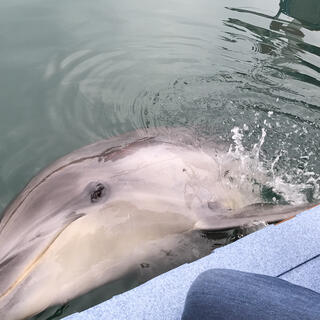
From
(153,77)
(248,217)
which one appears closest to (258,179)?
(248,217)

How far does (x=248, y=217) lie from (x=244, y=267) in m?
0.69

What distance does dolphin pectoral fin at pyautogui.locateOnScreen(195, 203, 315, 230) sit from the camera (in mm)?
2891

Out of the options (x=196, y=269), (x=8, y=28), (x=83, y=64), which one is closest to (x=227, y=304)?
(x=196, y=269)

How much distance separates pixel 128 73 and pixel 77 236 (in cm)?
349

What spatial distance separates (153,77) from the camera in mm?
5691

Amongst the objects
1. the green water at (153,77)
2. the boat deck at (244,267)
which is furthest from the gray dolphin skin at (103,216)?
the green water at (153,77)

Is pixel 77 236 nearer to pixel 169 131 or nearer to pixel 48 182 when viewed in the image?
pixel 48 182

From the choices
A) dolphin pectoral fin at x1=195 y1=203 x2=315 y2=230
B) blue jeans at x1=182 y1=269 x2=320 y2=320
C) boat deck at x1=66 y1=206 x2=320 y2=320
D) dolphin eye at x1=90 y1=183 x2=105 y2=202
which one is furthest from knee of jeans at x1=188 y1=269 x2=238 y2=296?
dolphin eye at x1=90 y1=183 x2=105 y2=202

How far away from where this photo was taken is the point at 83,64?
5809 millimetres

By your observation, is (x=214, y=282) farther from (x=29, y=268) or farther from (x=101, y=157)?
(x=101, y=157)

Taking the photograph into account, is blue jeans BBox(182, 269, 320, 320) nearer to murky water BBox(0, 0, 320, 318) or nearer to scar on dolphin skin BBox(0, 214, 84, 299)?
scar on dolphin skin BBox(0, 214, 84, 299)

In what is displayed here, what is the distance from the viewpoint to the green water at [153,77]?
4.52 meters

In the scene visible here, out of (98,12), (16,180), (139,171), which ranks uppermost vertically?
(98,12)

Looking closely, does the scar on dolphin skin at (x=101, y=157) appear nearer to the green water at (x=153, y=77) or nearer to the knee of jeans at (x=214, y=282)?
the green water at (x=153, y=77)
